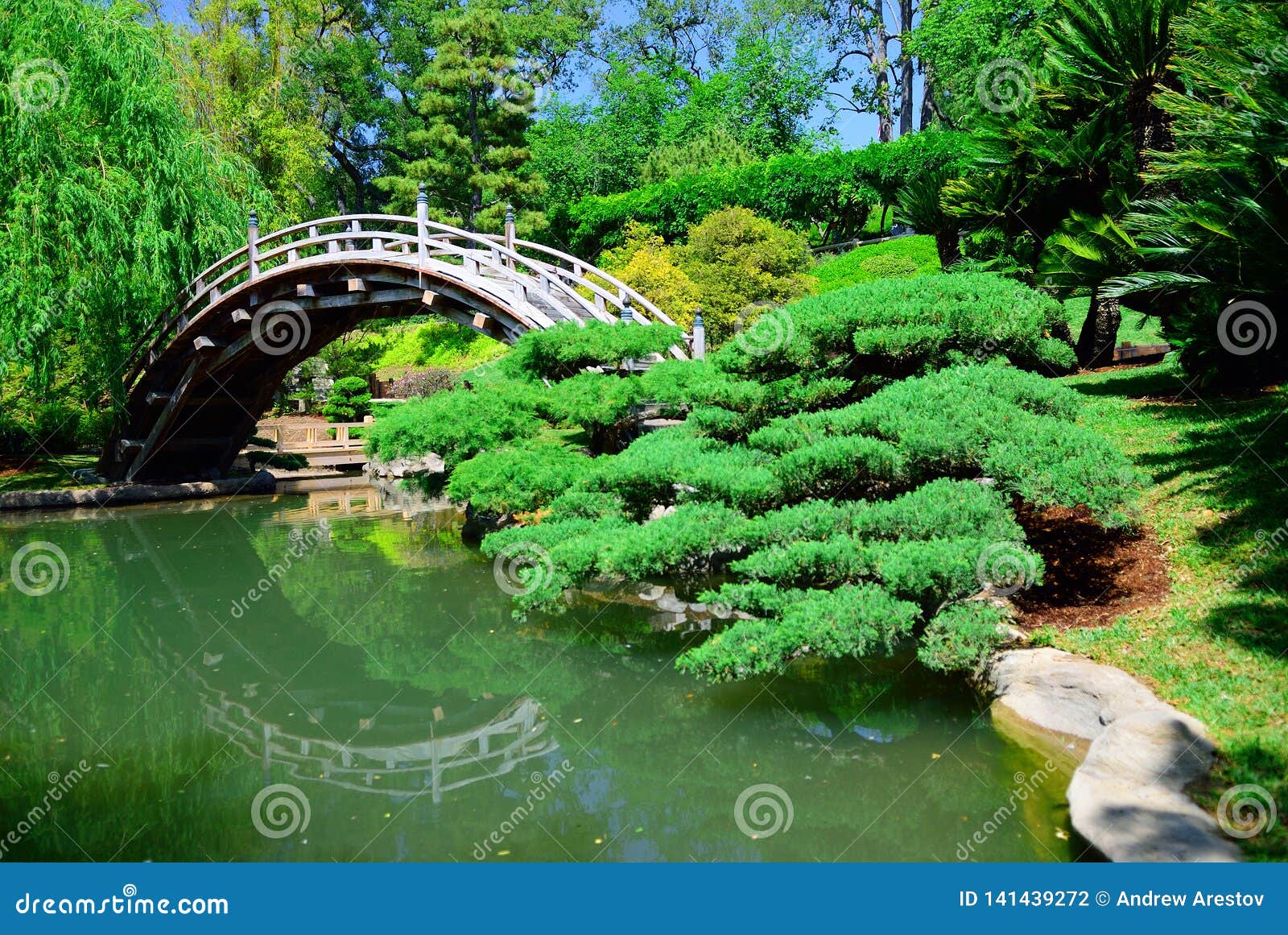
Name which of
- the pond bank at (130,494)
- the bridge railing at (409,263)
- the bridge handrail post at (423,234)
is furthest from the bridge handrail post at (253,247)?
the pond bank at (130,494)

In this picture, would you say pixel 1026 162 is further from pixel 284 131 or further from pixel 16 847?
pixel 284 131

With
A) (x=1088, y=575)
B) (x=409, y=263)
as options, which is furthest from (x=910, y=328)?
(x=409, y=263)

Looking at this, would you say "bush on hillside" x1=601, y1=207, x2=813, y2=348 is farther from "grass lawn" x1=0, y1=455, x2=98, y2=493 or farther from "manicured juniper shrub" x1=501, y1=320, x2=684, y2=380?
"grass lawn" x1=0, y1=455, x2=98, y2=493

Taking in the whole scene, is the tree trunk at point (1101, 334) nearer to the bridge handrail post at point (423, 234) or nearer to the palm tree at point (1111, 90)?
the palm tree at point (1111, 90)

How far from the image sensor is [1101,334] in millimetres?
11000

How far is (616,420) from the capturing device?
987 cm

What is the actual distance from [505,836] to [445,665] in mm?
2683

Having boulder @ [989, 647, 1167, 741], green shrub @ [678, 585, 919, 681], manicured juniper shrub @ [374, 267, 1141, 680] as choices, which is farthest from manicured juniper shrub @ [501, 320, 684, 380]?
boulder @ [989, 647, 1167, 741]

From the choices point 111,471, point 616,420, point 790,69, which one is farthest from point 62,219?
point 790,69

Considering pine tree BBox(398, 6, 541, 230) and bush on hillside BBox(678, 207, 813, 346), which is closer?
bush on hillside BBox(678, 207, 813, 346)

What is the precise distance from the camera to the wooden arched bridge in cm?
1229

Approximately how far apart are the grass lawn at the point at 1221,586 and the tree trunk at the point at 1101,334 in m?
2.83

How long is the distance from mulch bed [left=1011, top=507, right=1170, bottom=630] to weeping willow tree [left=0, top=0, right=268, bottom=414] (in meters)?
12.2

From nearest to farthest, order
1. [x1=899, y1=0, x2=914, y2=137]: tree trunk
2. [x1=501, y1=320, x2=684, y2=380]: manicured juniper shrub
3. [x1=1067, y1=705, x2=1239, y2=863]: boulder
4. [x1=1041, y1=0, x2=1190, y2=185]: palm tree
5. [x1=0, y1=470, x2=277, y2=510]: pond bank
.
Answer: [x1=1067, y1=705, x2=1239, y2=863]: boulder < [x1=1041, y1=0, x2=1190, y2=185]: palm tree < [x1=501, y1=320, x2=684, y2=380]: manicured juniper shrub < [x1=0, y1=470, x2=277, y2=510]: pond bank < [x1=899, y1=0, x2=914, y2=137]: tree trunk
